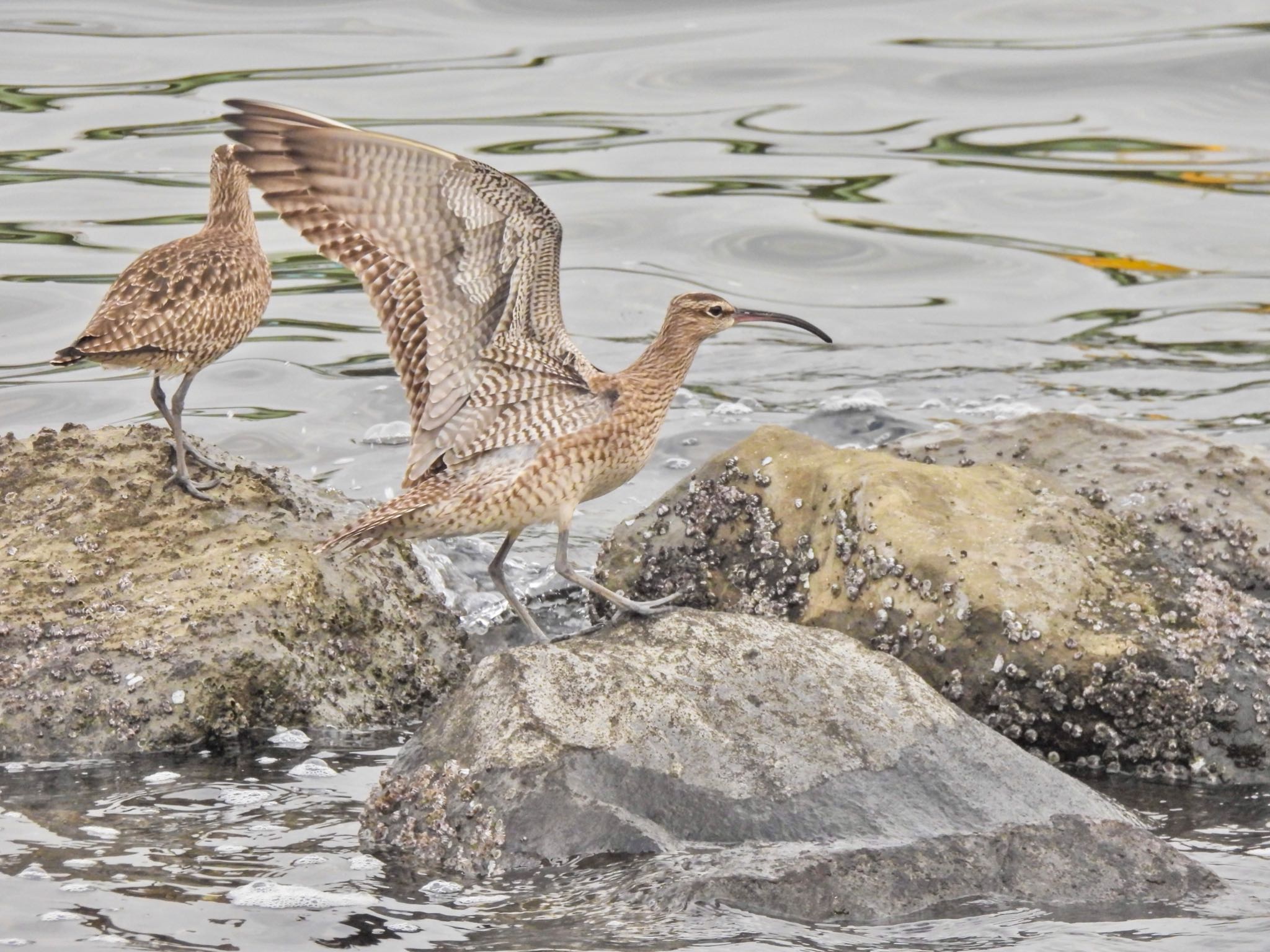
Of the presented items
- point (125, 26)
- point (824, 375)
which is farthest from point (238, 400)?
point (125, 26)

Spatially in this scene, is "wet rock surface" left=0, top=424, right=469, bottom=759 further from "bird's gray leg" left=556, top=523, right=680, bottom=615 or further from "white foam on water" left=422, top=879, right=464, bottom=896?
"white foam on water" left=422, top=879, right=464, bottom=896

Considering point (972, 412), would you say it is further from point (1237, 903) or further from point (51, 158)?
point (51, 158)

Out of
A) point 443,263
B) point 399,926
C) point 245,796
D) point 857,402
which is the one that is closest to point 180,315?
point 443,263

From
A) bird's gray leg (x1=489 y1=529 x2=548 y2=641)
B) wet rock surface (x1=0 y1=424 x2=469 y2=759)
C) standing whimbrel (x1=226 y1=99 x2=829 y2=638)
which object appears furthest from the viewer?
bird's gray leg (x1=489 y1=529 x2=548 y2=641)

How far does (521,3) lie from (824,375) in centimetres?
795

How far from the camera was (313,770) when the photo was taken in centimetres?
618

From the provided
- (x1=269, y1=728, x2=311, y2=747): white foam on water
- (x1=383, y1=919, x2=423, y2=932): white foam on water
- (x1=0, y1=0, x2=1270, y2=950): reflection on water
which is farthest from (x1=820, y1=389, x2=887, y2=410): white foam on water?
(x1=383, y1=919, x2=423, y2=932): white foam on water

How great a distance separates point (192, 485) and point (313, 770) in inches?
60.8

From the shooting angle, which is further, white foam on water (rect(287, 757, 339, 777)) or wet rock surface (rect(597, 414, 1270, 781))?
wet rock surface (rect(597, 414, 1270, 781))

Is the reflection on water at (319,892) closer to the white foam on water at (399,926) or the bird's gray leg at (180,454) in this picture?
the white foam on water at (399,926)

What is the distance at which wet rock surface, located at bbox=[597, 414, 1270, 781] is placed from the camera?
249 inches

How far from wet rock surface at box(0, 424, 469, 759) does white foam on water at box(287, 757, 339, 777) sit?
1.04 feet

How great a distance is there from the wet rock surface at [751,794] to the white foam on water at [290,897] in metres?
0.22

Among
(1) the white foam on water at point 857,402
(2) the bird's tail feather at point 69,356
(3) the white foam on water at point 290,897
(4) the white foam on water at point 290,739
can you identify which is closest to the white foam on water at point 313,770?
(4) the white foam on water at point 290,739
